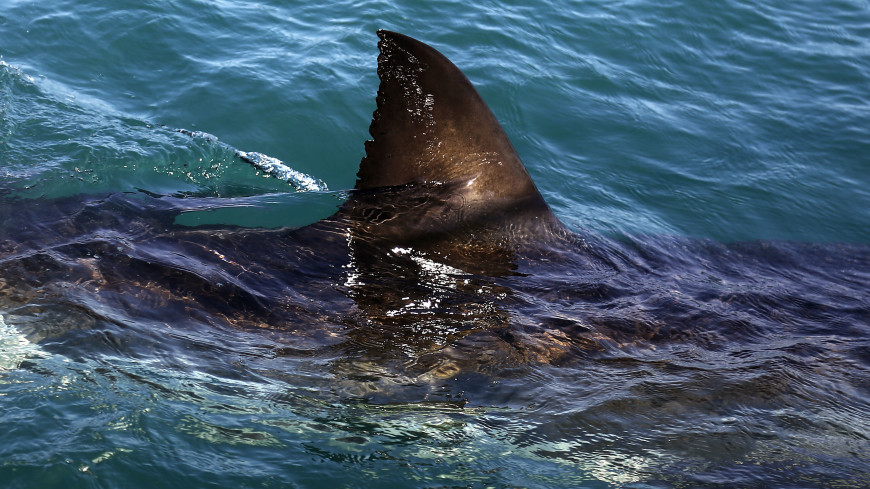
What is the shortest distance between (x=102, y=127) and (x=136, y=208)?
2.33 m

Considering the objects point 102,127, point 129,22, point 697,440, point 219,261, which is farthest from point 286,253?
point 129,22

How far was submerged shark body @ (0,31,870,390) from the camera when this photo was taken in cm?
437

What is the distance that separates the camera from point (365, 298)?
185 inches

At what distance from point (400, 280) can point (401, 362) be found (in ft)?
2.11

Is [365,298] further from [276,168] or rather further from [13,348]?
[276,168]

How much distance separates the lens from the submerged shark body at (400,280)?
14.3ft

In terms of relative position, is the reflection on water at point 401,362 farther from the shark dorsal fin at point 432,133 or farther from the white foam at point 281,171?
the white foam at point 281,171

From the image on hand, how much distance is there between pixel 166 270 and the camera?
4.66 m

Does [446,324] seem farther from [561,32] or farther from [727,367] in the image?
[561,32]

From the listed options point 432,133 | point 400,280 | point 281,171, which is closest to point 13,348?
point 400,280

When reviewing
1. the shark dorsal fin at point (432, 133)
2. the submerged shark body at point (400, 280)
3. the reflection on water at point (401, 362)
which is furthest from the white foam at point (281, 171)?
the shark dorsal fin at point (432, 133)

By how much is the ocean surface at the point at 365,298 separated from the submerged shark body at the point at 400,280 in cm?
2

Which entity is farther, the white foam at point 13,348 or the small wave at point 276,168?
the small wave at point 276,168

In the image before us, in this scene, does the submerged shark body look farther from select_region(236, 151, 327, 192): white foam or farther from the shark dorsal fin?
select_region(236, 151, 327, 192): white foam
